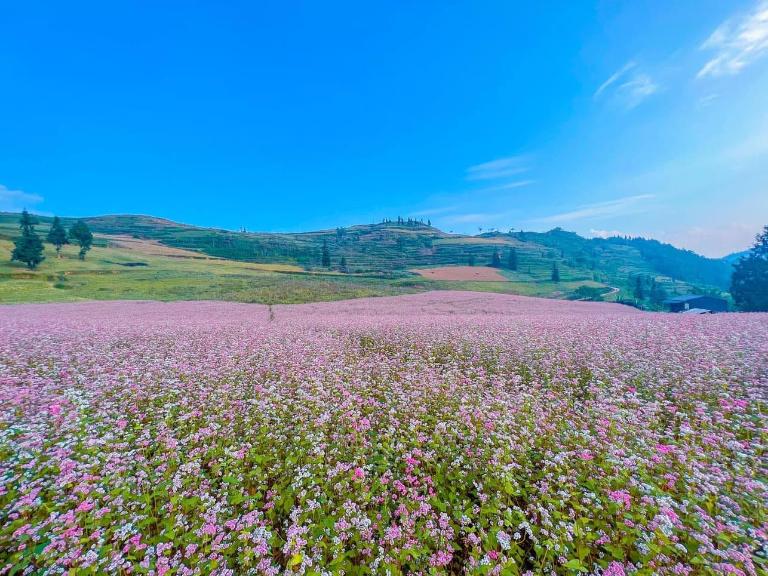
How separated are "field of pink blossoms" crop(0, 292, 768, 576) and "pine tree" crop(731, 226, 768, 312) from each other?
3182 inches

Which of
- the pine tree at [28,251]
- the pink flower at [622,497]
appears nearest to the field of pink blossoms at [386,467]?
the pink flower at [622,497]

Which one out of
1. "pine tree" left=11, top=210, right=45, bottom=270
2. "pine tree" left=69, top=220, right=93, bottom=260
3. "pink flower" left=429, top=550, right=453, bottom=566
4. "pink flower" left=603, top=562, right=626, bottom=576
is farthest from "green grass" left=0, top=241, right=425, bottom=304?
"pink flower" left=603, top=562, right=626, bottom=576

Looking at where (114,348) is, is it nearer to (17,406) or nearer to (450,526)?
(17,406)

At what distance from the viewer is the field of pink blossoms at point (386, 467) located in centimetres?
365

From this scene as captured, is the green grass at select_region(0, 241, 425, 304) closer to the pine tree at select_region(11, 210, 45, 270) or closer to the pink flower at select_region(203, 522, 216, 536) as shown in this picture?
the pine tree at select_region(11, 210, 45, 270)

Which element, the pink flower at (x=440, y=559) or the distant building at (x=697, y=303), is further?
the distant building at (x=697, y=303)

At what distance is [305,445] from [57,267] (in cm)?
8959

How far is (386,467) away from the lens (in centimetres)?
536

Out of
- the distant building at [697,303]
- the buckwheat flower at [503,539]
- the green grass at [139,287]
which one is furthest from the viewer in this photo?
the distant building at [697,303]

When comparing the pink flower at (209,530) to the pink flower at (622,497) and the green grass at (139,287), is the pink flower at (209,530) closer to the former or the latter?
the pink flower at (622,497)

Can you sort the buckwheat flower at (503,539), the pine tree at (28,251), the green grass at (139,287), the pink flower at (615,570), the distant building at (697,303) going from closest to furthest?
the pink flower at (615,570)
the buckwheat flower at (503,539)
the green grass at (139,287)
the pine tree at (28,251)
the distant building at (697,303)

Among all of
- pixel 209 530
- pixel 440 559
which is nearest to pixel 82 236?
pixel 209 530

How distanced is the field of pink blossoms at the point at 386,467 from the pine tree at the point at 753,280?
80.8m

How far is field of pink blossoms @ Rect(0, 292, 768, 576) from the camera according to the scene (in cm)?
365
